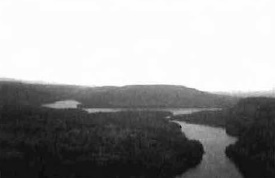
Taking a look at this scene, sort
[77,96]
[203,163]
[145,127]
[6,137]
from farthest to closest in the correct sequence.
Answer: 1. [77,96]
2. [145,127]
3. [6,137]
4. [203,163]

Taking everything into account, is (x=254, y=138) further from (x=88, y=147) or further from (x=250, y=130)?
(x=88, y=147)

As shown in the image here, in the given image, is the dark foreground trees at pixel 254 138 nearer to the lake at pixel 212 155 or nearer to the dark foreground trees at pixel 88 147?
the lake at pixel 212 155

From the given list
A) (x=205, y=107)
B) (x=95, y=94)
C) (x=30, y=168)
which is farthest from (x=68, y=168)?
(x=95, y=94)

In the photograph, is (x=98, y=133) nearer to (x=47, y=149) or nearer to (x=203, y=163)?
(x=47, y=149)

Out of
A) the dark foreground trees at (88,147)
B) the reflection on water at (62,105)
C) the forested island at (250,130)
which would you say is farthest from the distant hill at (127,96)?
the dark foreground trees at (88,147)

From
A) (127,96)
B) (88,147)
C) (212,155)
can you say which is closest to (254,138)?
(212,155)
